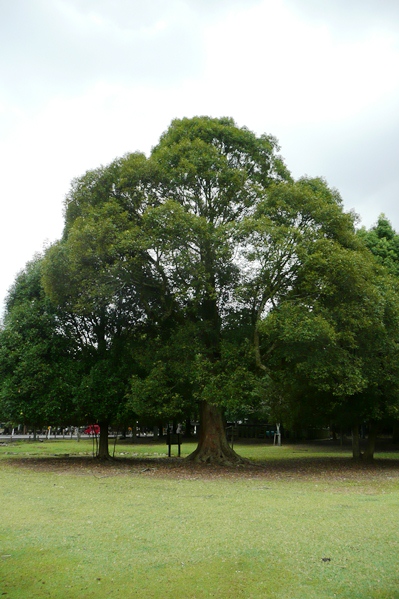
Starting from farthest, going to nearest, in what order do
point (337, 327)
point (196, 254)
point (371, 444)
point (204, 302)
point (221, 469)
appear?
point (371, 444)
point (204, 302)
point (221, 469)
point (196, 254)
point (337, 327)

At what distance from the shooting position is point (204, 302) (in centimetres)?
1994

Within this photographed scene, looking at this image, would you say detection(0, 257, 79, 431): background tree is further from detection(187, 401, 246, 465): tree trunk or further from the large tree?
detection(187, 401, 246, 465): tree trunk

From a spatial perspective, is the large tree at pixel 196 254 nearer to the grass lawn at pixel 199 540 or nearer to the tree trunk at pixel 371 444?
the grass lawn at pixel 199 540

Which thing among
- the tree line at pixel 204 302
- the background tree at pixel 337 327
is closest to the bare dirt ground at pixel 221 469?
the tree line at pixel 204 302

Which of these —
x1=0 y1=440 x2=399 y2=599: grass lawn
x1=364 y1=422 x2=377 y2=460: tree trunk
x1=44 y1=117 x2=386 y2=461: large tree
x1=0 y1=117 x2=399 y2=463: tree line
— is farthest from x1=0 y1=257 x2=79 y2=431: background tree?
x1=364 y1=422 x2=377 y2=460: tree trunk

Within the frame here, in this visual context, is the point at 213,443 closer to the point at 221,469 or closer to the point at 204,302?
the point at 221,469

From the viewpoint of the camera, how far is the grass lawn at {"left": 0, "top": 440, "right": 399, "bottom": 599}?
5.19 meters

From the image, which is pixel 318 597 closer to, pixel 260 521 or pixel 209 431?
pixel 260 521

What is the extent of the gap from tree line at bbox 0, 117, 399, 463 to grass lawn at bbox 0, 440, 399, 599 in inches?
177

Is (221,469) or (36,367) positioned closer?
(221,469)

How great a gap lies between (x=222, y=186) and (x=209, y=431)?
9830mm

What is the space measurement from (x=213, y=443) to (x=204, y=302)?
5.77m

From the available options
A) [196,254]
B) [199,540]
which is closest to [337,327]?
[196,254]

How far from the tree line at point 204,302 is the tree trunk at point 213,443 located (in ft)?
0.20
